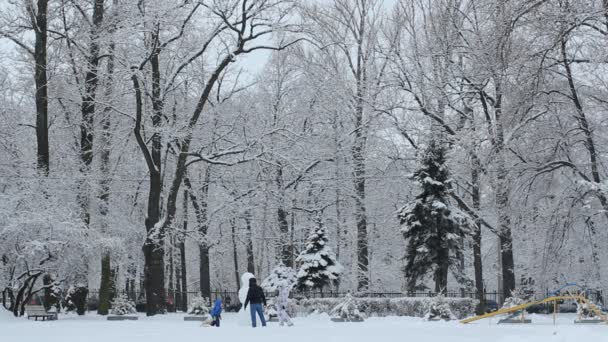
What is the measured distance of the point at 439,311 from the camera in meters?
23.6

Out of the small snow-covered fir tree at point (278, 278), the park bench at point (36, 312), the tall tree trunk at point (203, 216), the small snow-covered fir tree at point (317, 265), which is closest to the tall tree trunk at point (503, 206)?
the small snow-covered fir tree at point (317, 265)

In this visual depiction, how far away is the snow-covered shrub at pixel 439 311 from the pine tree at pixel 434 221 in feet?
18.9

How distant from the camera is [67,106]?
102 ft

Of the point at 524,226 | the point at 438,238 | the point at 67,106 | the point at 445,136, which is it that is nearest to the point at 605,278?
the point at 524,226

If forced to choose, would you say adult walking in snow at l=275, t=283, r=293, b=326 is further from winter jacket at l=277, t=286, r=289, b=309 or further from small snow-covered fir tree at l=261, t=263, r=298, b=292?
small snow-covered fir tree at l=261, t=263, r=298, b=292

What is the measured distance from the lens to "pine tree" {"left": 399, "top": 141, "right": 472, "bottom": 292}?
29.8 m

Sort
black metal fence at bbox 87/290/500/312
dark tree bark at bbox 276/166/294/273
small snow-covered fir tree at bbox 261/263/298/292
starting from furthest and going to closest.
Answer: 1. dark tree bark at bbox 276/166/294/273
2. small snow-covered fir tree at bbox 261/263/298/292
3. black metal fence at bbox 87/290/500/312

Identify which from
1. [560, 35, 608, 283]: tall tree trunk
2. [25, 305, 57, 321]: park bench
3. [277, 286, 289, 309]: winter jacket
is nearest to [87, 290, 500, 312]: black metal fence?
[277, 286, 289, 309]: winter jacket

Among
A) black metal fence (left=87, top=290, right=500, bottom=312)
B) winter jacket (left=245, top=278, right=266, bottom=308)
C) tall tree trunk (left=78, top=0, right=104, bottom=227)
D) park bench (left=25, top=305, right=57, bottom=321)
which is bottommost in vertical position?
black metal fence (left=87, top=290, right=500, bottom=312)

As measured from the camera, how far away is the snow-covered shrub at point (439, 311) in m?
23.6

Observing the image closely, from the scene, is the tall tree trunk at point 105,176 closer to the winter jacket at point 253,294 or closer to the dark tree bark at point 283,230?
the dark tree bark at point 283,230

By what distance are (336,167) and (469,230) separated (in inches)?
290

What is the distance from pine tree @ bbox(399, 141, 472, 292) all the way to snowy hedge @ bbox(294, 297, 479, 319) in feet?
11.2

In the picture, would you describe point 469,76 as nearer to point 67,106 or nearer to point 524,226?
point 524,226
